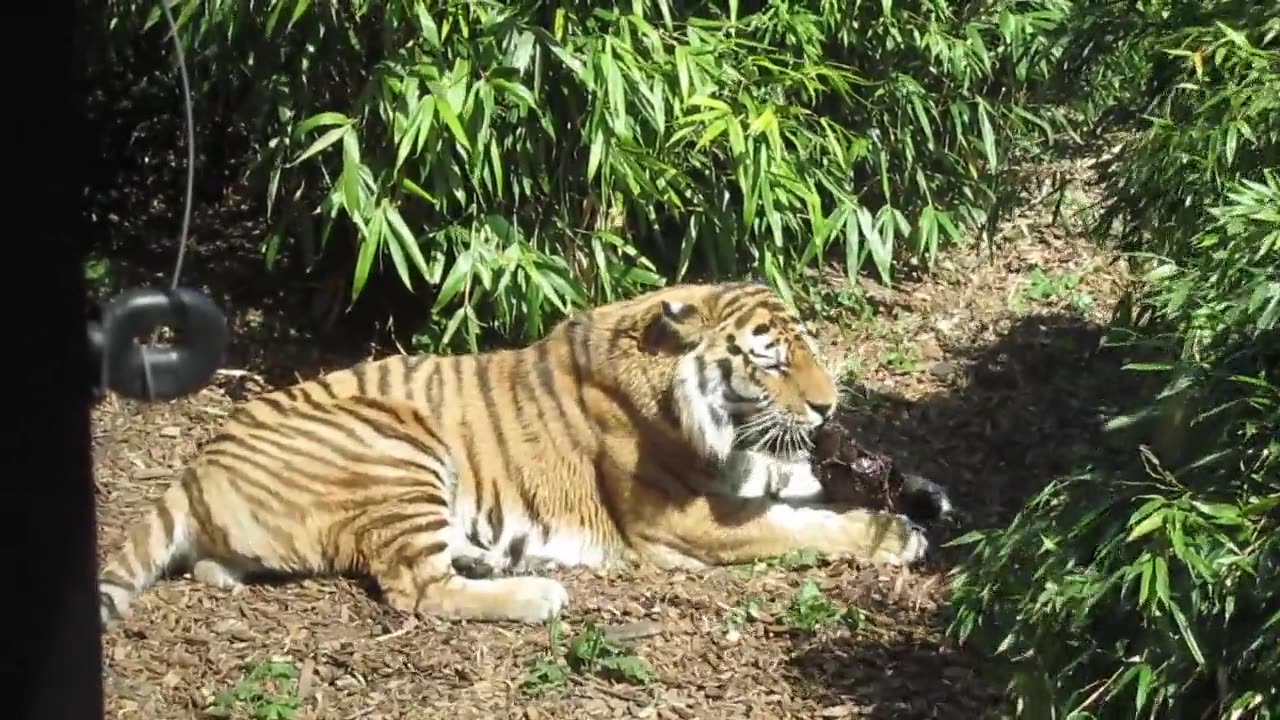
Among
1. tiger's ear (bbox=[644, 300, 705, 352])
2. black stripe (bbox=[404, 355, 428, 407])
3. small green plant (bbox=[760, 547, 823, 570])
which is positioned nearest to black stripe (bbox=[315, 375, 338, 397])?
black stripe (bbox=[404, 355, 428, 407])

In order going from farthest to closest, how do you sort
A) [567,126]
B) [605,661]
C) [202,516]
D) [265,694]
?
[567,126] < [202,516] < [605,661] < [265,694]

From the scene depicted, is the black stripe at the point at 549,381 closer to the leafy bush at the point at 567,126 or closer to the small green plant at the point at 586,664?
the leafy bush at the point at 567,126

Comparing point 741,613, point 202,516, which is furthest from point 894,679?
point 202,516

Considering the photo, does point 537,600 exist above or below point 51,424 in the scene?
below

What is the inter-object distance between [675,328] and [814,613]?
0.98 m

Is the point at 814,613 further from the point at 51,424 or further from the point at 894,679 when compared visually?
the point at 51,424

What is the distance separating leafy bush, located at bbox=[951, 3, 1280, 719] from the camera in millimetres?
2867

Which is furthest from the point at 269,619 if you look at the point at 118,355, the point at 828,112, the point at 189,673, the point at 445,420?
the point at 828,112

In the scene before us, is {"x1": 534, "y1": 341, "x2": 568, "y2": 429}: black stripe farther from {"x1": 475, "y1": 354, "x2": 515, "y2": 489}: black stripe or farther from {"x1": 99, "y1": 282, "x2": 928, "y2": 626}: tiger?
{"x1": 475, "y1": 354, "x2": 515, "y2": 489}: black stripe

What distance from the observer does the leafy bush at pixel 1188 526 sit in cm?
287

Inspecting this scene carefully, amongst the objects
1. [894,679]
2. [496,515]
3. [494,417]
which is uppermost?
[494,417]

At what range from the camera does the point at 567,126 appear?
215 inches

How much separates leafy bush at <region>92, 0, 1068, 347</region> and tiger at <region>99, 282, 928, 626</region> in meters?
0.44

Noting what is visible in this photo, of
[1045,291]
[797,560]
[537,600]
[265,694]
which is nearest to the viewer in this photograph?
[265,694]
